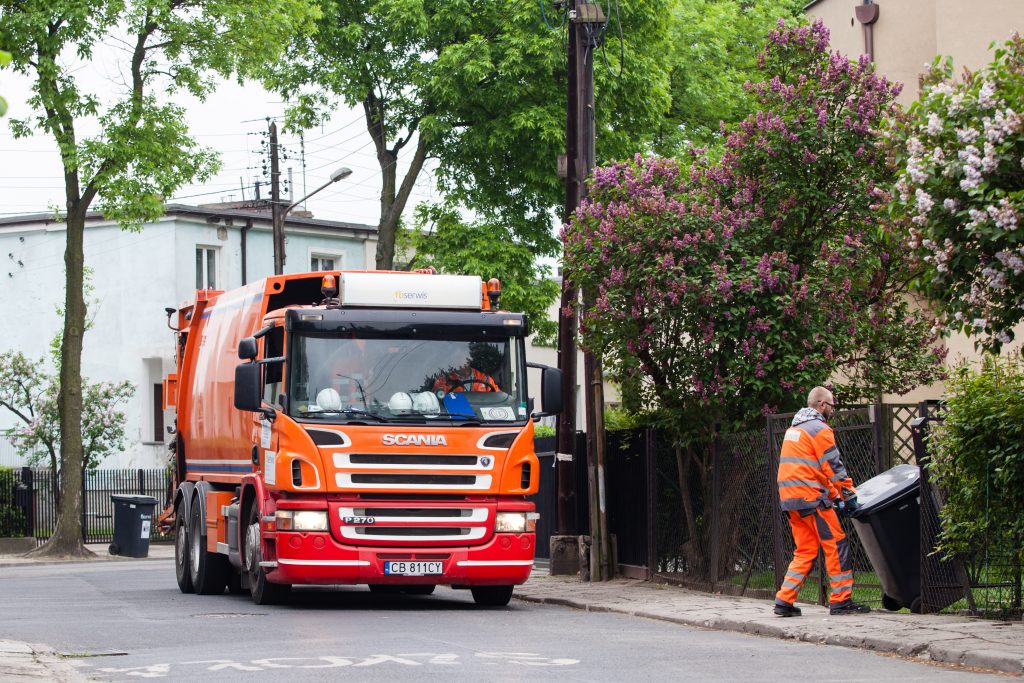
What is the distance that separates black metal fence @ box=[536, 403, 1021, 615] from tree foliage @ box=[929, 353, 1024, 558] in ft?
0.77

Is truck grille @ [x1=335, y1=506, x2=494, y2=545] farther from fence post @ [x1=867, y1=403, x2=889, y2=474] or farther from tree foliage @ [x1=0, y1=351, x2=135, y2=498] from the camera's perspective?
tree foliage @ [x1=0, y1=351, x2=135, y2=498]

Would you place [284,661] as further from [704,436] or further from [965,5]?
[965,5]

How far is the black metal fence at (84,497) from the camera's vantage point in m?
33.4

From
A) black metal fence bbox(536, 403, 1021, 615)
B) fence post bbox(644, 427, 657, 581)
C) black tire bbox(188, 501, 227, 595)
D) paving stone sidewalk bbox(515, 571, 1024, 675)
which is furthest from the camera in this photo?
fence post bbox(644, 427, 657, 581)

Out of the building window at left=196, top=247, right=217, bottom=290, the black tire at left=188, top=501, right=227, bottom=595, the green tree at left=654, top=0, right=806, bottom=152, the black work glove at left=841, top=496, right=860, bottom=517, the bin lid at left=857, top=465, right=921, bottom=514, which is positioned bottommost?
the black tire at left=188, top=501, right=227, bottom=595

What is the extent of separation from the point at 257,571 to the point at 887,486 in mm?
6418

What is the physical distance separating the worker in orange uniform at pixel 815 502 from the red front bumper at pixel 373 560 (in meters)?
3.11

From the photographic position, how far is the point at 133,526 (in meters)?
32.1

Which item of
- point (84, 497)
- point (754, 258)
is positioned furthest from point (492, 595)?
point (84, 497)

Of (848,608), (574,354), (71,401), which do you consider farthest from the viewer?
(71,401)

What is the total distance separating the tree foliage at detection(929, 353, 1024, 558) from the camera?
11.2 m

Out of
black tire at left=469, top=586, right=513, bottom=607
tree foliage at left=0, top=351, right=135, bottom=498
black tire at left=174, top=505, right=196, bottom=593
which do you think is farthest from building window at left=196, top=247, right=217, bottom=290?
black tire at left=469, top=586, right=513, bottom=607

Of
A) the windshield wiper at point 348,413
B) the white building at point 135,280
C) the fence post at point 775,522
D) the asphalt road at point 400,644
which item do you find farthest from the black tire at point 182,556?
the white building at point 135,280

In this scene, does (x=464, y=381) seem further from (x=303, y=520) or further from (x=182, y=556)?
(x=182, y=556)
